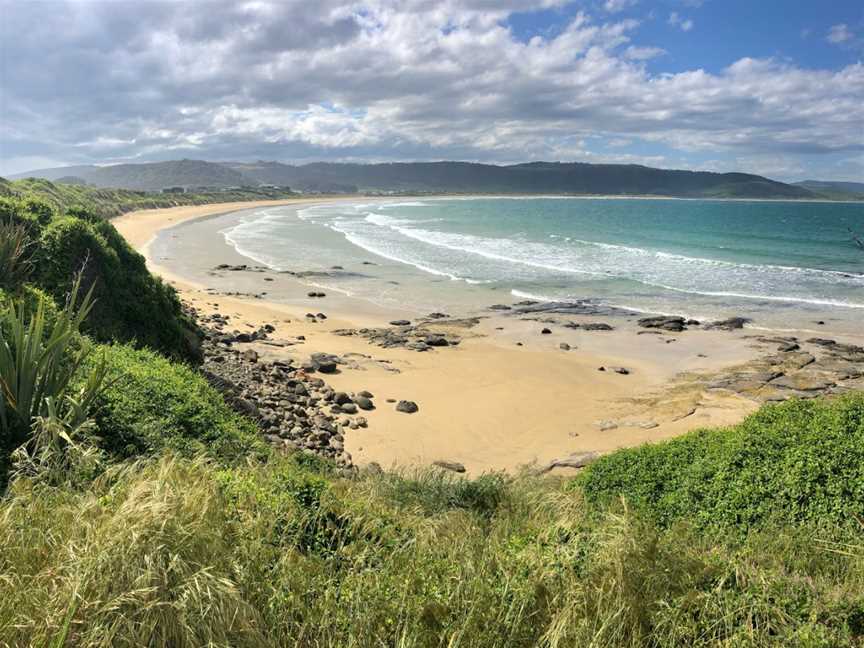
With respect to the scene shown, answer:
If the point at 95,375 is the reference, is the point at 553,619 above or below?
below

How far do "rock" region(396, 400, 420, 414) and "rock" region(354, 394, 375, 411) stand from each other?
1.79 feet

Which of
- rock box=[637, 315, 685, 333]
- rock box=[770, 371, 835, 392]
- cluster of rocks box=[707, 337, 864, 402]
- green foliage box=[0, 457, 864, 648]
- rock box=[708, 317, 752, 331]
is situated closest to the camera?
green foliage box=[0, 457, 864, 648]

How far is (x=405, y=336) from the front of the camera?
1844 cm

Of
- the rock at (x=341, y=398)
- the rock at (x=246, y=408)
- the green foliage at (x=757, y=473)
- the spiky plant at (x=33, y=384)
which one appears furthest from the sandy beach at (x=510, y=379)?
the spiky plant at (x=33, y=384)

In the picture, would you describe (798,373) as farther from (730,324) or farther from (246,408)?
(246,408)

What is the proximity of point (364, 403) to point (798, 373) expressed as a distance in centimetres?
1128

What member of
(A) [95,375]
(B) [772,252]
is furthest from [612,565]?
(B) [772,252]

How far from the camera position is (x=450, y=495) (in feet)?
21.7

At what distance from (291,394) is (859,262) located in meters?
38.4

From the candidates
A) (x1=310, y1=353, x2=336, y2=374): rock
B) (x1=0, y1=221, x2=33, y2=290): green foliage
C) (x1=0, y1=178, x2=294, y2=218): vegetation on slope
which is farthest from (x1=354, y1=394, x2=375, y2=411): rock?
(x1=0, y1=178, x2=294, y2=218): vegetation on slope

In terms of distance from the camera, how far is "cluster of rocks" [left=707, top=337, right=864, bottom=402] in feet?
46.0

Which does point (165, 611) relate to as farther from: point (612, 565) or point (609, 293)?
point (609, 293)

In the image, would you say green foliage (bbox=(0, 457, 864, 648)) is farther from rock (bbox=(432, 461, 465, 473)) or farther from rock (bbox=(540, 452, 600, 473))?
rock (bbox=(540, 452, 600, 473))

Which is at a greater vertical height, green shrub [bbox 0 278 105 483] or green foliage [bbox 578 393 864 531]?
green shrub [bbox 0 278 105 483]
